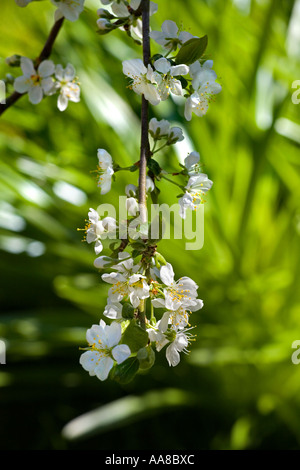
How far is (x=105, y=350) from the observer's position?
25 centimetres

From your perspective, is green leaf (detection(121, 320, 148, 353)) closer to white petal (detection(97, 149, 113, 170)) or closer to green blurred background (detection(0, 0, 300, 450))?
white petal (detection(97, 149, 113, 170))

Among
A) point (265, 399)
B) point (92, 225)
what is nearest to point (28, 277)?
point (265, 399)

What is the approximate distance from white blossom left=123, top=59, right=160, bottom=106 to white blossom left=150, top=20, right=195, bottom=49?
0.03 meters

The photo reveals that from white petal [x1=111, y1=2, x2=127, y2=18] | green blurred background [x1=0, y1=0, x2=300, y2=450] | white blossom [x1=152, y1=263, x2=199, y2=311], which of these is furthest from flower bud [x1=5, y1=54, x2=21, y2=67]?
green blurred background [x1=0, y1=0, x2=300, y2=450]

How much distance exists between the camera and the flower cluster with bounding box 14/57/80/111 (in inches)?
14.6

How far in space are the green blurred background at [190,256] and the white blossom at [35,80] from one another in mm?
361

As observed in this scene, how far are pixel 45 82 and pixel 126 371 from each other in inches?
9.3

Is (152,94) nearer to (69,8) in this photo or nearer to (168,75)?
(168,75)

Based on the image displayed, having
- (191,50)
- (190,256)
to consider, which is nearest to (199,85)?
(191,50)

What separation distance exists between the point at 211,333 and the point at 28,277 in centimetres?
31

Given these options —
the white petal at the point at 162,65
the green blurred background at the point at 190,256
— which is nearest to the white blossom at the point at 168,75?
the white petal at the point at 162,65

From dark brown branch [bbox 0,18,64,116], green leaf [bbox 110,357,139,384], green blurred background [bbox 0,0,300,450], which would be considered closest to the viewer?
green leaf [bbox 110,357,139,384]

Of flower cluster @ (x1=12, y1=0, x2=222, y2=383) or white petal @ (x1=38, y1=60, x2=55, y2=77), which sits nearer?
flower cluster @ (x1=12, y1=0, x2=222, y2=383)

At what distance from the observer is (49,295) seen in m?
0.94
